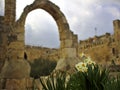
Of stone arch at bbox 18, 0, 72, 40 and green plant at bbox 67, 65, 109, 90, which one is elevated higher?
stone arch at bbox 18, 0, 72, 40

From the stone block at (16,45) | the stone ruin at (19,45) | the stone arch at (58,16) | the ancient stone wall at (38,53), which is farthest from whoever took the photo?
the ancient stone wall at (38,53)

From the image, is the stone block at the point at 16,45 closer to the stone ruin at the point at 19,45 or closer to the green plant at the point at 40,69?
the stone ruin at the point at 19,45

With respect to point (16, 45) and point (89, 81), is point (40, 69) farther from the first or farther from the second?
point (89, 81)

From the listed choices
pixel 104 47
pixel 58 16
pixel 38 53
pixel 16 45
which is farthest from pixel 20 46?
pixel 104 47

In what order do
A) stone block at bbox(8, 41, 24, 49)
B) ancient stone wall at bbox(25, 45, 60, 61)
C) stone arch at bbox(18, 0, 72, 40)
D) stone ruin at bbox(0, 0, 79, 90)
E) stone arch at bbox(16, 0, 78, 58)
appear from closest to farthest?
stone ruin at bbox(0, 0, 79, 90) → stone block at bbox(8, 41, 24, 49) → stone arch at bbox(18, 0, 72, 40) → stone arch at bbox(16, 0, 78, 58) → ancient stone wall at bbox(25, 45, 60, 61)

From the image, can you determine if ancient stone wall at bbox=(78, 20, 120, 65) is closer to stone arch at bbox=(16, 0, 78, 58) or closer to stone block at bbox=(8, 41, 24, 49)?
stone arch at bbox=(16, 0, 78, 58)

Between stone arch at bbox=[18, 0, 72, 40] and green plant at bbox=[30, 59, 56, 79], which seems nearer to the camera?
stone arch at bbox=[18, 0, 72, 40]

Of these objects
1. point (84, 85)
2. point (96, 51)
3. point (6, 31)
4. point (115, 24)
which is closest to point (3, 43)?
point (6, 31)

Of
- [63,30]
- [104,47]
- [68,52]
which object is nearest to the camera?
[68,52]

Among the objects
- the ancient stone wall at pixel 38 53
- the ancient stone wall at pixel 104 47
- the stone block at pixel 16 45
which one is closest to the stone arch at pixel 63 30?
the stone block at pixel 16 45

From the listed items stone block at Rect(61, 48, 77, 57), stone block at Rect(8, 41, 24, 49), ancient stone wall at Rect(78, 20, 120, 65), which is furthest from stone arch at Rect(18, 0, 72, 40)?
ancient stone wall at Rect(78, 20, 120, 65)

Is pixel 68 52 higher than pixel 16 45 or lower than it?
lower

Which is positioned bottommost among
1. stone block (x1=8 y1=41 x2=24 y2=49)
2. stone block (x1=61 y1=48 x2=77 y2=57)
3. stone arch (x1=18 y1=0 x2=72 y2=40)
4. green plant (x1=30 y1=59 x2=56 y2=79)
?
green plant (x1=30 y1=59 x2=56 y2=79)

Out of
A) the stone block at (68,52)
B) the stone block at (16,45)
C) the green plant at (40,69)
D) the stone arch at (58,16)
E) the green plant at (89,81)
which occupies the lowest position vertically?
→ the green plant at (40,69)
